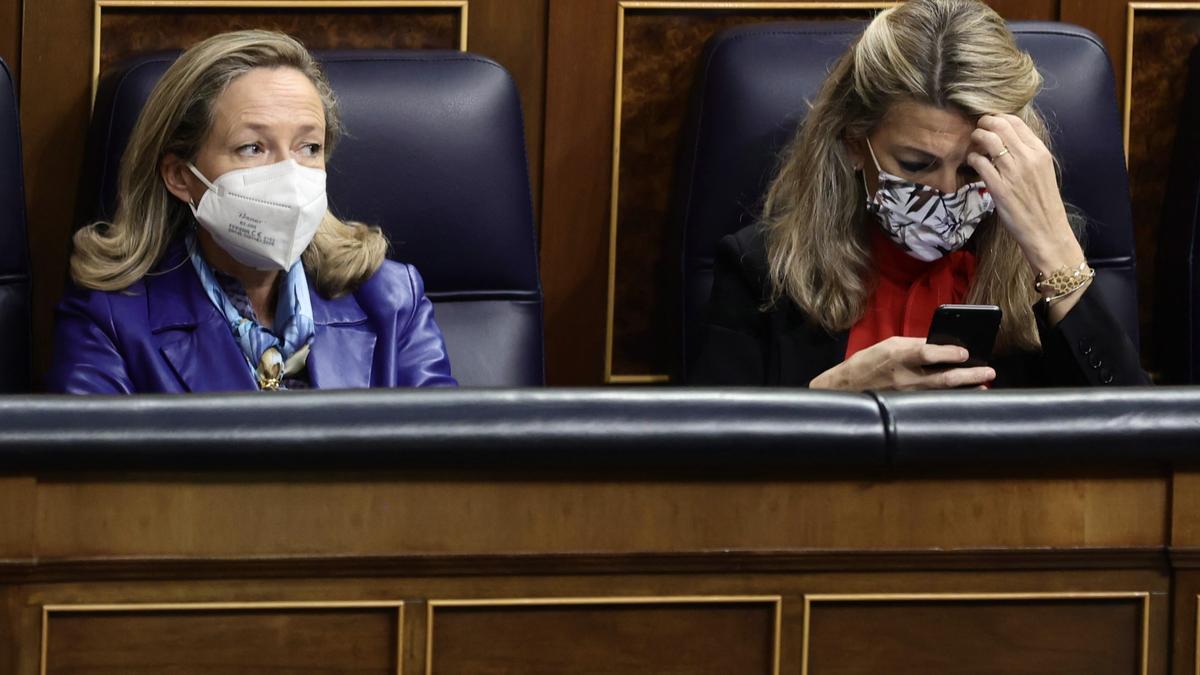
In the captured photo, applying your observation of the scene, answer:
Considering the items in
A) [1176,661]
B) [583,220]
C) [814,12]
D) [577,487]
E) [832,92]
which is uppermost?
[814,12]

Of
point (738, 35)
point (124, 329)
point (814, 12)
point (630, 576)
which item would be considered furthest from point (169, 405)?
point (814, 12)

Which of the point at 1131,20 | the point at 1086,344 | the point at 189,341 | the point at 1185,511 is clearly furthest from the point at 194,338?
the point at 1131,20

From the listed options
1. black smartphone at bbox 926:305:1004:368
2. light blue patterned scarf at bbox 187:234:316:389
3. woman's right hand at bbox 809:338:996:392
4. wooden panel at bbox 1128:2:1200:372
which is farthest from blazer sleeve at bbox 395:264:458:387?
wooden panel at bbox 1128:2:1200:372

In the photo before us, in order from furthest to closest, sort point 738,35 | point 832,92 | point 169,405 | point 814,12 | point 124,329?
point 814,12 < point 738,35 < point 832,92 < point 124,329 < point 169,405

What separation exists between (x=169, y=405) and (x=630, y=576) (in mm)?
316

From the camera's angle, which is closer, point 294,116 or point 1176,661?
point 1176,661

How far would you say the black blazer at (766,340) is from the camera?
1838mm

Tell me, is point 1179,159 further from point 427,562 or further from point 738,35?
point 427,562

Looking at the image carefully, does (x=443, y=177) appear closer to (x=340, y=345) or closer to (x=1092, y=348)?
(x=340, y=345)

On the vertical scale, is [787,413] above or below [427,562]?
above

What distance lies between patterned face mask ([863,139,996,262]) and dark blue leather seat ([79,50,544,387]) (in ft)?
1.55

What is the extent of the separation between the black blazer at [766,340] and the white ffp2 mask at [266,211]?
50cm

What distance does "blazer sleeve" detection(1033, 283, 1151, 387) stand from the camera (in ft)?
5.83

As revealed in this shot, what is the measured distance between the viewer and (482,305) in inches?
81.2
